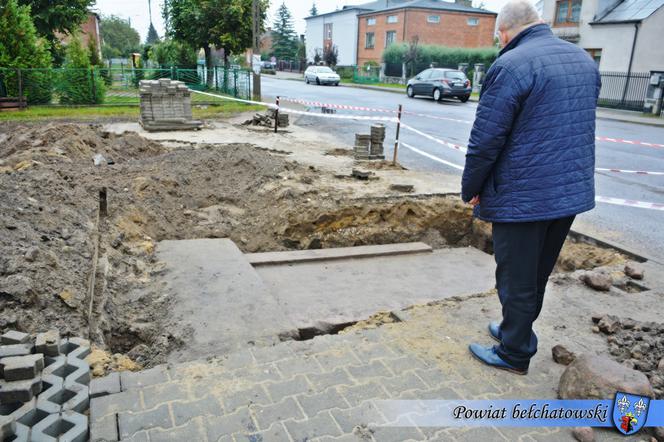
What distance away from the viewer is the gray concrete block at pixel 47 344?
3.03m

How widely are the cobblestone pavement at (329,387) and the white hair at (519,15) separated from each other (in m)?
2.10

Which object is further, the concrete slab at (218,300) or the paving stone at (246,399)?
the concrete slab at (218,300)

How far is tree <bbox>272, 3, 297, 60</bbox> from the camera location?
7225cm

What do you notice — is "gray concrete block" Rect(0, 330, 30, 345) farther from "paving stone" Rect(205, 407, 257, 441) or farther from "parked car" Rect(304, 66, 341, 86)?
"parked car" Rect(304, 66, 341, 86)

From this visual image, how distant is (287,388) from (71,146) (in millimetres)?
8120

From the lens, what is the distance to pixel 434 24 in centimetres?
5000

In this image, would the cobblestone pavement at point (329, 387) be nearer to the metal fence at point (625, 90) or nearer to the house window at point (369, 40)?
the metal fence at point (625, 90)

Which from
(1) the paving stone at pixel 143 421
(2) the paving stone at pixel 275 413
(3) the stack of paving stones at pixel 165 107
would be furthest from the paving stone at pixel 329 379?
(3) the stack of paving stones at pixel 165 107

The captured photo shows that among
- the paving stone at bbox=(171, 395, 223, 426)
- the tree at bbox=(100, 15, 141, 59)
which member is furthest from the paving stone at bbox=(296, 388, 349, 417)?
the tree at bbox=(100, 15, 141, 59)

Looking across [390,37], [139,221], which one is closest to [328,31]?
[390,37]

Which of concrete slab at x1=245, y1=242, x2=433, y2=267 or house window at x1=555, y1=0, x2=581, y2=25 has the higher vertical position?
house window at x1=555, y1=0, x2=581, y2=25

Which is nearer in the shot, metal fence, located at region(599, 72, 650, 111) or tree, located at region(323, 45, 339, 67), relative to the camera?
metal fence, located at region(599, 72, 650, 111)

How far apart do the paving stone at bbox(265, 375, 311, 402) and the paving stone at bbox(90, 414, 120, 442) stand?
820mm

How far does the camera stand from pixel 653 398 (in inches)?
112
